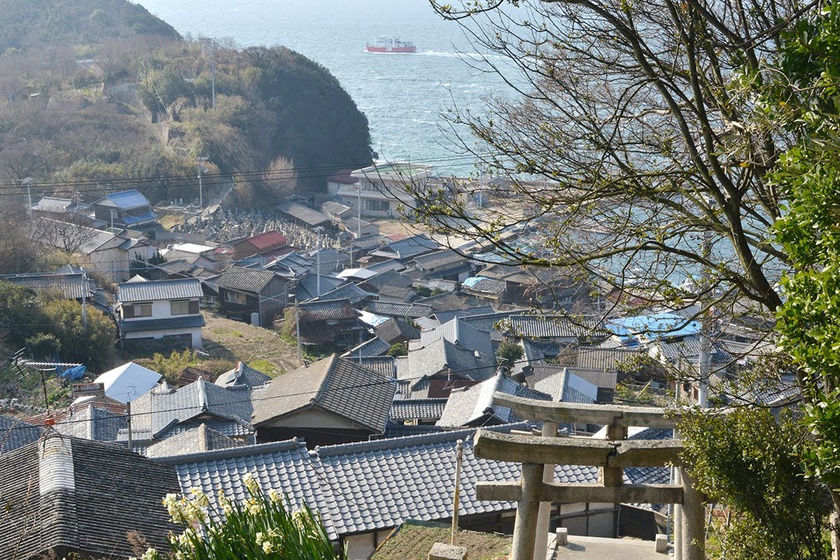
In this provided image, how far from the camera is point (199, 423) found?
13.1 m

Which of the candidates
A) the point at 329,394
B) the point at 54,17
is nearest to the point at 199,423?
the point at 329,394

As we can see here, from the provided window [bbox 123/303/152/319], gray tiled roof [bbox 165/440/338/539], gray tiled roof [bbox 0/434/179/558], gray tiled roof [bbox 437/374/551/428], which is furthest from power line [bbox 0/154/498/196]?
gray tiled roof [bbox 0/434/179/558]

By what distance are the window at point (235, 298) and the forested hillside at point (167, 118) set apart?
1051 cm

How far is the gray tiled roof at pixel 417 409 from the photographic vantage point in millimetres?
14320

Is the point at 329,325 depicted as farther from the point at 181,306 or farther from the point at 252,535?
the point at 252,535

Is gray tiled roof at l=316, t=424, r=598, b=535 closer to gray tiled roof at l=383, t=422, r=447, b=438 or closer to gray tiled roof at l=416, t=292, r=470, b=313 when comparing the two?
gray tiled roof at l=383, t=422, r=447, b=438

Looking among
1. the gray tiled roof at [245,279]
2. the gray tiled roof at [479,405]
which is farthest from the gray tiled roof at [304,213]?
the gray tiled roof at [479,405]

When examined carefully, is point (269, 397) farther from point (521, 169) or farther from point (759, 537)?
point (759, 537)

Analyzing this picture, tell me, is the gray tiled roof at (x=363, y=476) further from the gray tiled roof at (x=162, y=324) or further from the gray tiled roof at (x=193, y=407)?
the gray tiled roof at (x=162, y=324)

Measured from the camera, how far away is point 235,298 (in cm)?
2578

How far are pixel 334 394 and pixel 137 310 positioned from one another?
1288 centimetres

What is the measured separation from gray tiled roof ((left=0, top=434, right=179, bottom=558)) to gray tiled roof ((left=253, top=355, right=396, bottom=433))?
10.5 feet

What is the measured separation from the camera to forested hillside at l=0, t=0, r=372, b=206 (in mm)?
36438

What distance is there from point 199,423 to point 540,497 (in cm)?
1027
